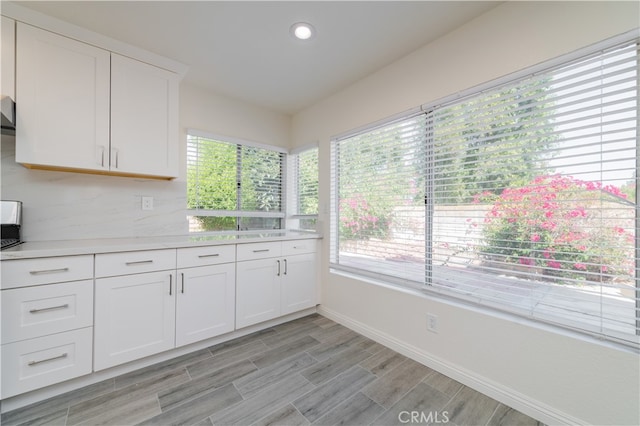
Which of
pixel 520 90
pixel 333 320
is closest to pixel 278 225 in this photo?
pixel 333 320

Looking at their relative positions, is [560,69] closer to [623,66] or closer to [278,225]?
[623,66]

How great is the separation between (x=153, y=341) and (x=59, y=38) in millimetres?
2154

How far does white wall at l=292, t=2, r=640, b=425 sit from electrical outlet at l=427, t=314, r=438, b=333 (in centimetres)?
4

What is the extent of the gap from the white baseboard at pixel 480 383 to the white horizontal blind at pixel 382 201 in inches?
20.0

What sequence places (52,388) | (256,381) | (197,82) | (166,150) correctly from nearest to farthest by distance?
(52,388) → (256,381) → (166,150) → (197,82)

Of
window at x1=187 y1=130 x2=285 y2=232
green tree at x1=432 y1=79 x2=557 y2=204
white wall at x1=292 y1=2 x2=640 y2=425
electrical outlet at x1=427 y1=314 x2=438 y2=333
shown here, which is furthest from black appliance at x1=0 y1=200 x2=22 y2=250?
green tree at x1=432 y1=79 x2=557 y2=204

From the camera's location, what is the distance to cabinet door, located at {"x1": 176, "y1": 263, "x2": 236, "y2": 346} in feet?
6.32

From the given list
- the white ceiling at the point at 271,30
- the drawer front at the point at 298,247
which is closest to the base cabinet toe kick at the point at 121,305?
the drawer front at the point at 298,247

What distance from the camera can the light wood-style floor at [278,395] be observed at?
4.56 feet

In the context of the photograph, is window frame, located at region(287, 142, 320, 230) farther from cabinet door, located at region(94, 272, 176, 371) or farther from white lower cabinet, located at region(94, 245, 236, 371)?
cabinet door, located at region(94, 272, 176, 371)

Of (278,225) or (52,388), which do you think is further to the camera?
(278,225)

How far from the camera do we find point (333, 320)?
2658 mm

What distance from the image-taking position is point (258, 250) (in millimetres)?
2355

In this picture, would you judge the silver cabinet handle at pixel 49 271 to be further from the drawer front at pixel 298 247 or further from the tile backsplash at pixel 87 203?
the drawer front at pixel 298 247
